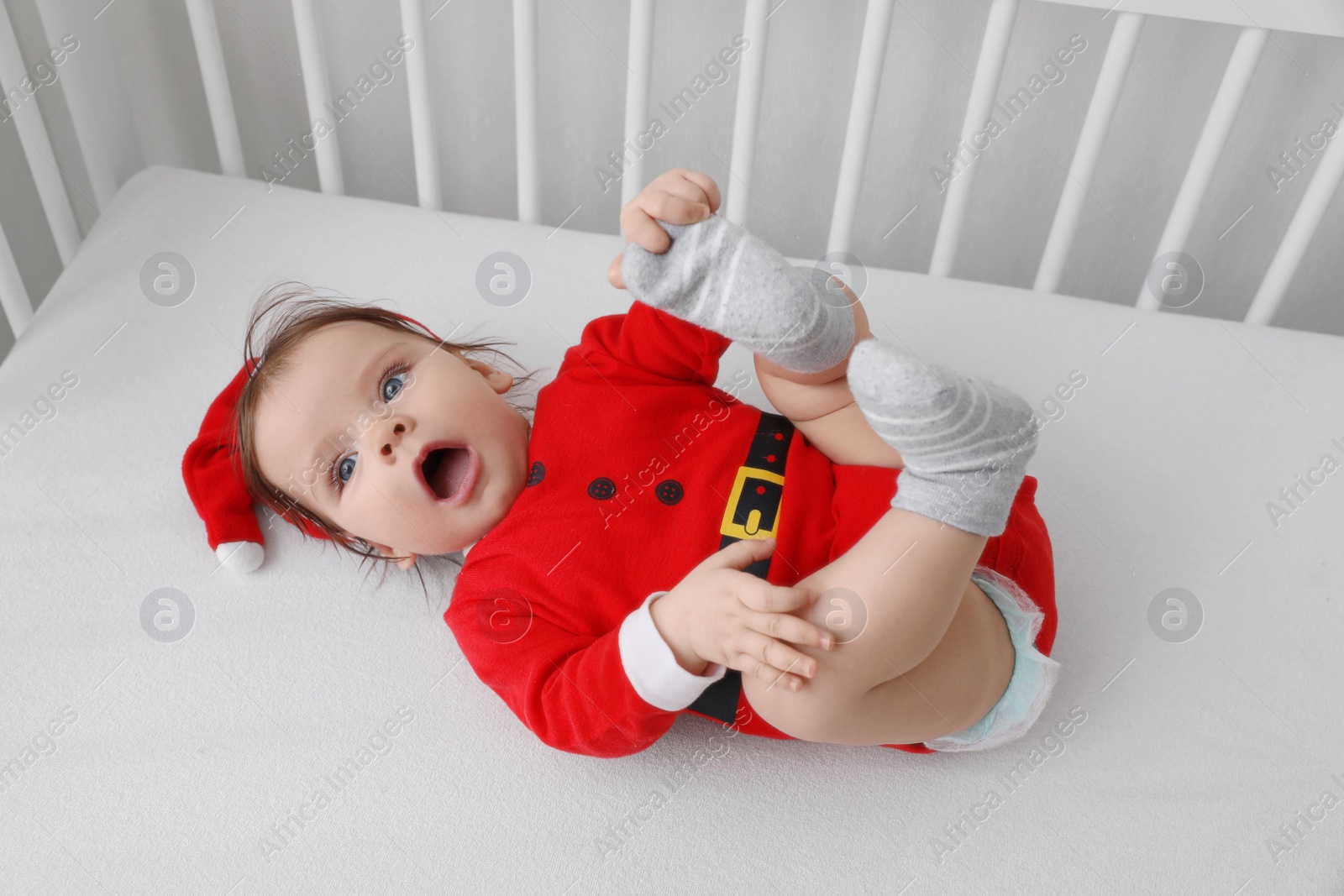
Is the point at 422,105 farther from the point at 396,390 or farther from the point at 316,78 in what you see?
the point at 396,390

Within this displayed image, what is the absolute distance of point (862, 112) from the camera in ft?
3.15

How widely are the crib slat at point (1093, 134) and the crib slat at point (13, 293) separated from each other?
1.05 m

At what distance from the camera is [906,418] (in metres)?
0.57

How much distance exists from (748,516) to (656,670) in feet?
0.52

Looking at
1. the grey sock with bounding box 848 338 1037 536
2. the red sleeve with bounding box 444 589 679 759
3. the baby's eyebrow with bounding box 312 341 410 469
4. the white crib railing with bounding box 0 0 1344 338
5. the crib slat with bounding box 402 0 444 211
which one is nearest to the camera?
the grey sock with bounding box 848 338 1037 536

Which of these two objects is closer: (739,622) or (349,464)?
(739,622)

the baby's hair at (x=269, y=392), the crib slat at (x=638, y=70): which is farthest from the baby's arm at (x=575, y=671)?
the crib slat at (x=638, y=70)

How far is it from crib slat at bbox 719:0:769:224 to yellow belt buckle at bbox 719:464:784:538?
328 millimetres

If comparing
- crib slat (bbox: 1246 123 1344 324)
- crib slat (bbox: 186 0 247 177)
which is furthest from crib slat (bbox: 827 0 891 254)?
crib slat (bbox: 186 0 247 177)

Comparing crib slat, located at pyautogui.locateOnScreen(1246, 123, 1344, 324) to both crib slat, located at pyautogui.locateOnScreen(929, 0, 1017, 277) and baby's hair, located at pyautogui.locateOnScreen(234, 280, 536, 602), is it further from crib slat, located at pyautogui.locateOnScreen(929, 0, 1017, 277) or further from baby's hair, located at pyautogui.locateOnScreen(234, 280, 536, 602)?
baby's hair, located at pyautogui.locateOnScreen(234, 280, 536, 602)

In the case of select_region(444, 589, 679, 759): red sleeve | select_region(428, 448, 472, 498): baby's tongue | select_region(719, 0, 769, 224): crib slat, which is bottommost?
select_region(444, 589, 679, 759): red sleeve

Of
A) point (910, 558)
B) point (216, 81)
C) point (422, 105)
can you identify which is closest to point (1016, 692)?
point (910, 558)

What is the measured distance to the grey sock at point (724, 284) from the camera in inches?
24.0

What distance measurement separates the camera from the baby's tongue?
0.82 m
